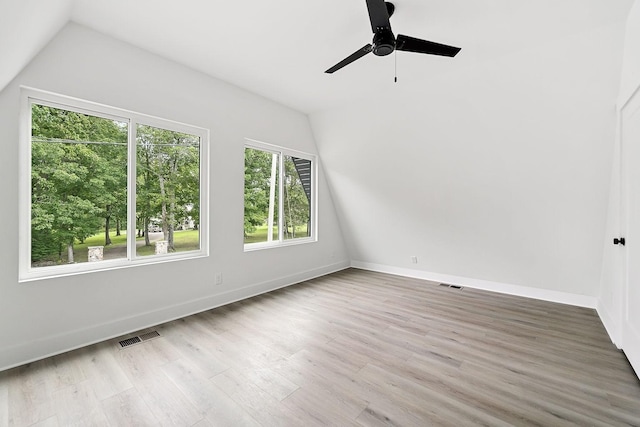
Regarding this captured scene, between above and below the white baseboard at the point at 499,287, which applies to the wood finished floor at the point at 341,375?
below

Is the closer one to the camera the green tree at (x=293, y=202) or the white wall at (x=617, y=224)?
the white wall at (x=617, y=224)

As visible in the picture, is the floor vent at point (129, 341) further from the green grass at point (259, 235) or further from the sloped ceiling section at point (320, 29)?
the sloped ceiling section at point (320, 29)

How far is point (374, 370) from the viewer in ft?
7.15

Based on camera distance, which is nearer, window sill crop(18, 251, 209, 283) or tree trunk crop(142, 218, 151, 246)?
window sill crop(18, 251, 209, 283)

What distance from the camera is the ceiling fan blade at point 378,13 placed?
Result: 166cm

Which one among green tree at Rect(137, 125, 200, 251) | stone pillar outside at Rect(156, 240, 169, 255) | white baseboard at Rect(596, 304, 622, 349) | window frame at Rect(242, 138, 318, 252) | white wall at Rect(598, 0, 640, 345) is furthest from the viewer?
window frame at Rect(242, 138, 318, 252)

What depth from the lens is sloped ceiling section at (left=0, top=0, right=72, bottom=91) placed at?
4.71 feet

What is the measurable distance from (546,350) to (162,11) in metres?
4.36

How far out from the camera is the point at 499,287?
4.19m

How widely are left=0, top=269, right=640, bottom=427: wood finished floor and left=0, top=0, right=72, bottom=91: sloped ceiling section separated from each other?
7.20ft

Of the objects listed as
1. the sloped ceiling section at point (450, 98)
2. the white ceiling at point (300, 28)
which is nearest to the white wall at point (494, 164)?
the sloped ceiling section at point (450, 98)

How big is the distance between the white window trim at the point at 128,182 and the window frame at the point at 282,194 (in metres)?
0.66

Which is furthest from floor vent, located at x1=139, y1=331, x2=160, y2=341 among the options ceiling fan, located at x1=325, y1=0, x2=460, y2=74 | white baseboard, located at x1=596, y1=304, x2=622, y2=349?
white baseboard, located at x1=596, y1=304, x2=622, y2=349

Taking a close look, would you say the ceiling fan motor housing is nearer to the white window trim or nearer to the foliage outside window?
the white window trim
